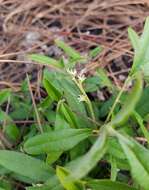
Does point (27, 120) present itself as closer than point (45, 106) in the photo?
No

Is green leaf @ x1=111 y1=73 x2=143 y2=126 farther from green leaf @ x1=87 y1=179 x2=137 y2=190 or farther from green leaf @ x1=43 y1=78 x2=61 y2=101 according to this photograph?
green leaf @ x1=43 y1=78 x2=61 y2=101

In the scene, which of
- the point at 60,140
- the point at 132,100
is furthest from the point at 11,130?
the point at 132,100

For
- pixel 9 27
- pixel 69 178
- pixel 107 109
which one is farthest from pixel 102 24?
pixel 69 178

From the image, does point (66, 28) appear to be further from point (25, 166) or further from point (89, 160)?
point (89, 160)

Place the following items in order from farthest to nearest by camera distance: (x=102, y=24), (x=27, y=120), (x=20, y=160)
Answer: (x=102, y=24) → (x=27, y=120) → (x=20, y=160)

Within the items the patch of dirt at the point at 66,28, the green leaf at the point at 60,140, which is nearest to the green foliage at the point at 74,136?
the green leaf at the point at 60,140

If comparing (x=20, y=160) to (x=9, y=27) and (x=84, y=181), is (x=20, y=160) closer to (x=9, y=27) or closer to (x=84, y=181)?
(x=84, y=181)

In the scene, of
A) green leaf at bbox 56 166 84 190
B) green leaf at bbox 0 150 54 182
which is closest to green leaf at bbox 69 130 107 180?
green leaf at bbox 56 166 84 190
